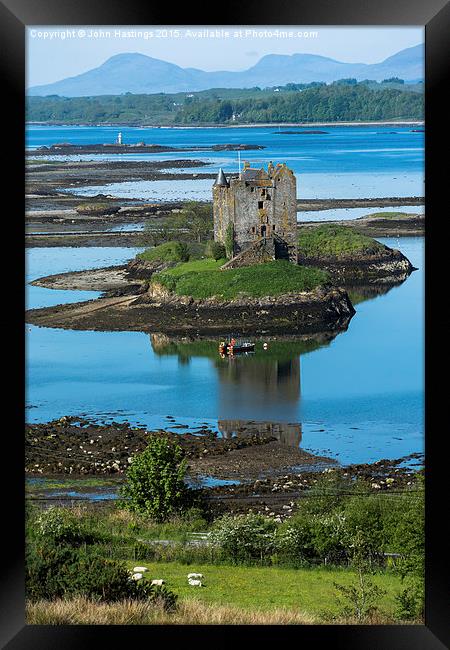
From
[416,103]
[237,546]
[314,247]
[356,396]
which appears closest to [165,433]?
[356,396]

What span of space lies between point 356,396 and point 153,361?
2723mm

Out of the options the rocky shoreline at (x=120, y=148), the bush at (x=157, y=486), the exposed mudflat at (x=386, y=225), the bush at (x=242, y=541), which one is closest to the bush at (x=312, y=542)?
the bush at (x=242, y=541)

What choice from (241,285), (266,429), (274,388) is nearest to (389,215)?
(241,285)

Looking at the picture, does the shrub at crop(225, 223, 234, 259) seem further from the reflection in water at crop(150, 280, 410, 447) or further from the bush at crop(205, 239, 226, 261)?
the reflection in water at crop(150, 280, 410, 447)

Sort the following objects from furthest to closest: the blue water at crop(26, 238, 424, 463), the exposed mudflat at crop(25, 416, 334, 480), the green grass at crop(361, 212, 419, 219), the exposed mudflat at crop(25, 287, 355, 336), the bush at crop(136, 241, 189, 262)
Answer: the green grass at crop(361, 212, 419, 219), the bush at crop(136, 241, 189, 262), the exposed mudflat at crop(25, 287, 355, 336), the blue water at crop(26, 238, 424, 463), the exposed mudflat at crop(25, 416, 334, 480)

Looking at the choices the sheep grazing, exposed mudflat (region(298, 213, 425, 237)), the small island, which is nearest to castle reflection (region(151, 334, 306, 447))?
the small island

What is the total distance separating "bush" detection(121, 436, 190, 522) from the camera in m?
8.27

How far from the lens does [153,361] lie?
45.2ft

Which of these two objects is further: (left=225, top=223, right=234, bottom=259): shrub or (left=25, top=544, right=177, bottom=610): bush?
(left=225, top=223, right=234, bottom=259): shrub

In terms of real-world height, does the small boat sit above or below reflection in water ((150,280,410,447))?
above

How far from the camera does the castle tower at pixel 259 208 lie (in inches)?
622

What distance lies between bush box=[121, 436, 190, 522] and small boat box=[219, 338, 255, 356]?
5572 mm

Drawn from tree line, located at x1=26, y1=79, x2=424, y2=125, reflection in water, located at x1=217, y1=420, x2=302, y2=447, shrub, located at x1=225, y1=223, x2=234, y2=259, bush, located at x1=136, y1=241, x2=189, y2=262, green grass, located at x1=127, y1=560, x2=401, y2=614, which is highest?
tree line, located at x1=26, y1=79, x2=424, y2=125
